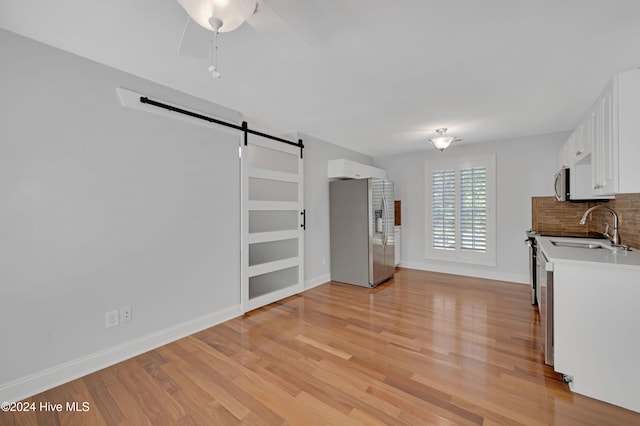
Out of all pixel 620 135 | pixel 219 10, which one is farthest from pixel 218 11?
pixel 620 135

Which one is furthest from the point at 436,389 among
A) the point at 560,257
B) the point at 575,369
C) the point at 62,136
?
the point at 62,136

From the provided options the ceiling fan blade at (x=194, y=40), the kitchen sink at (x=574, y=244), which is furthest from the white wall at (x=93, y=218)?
the kitchen sink at (x=574, y=244)

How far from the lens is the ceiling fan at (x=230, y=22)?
1.12 meters

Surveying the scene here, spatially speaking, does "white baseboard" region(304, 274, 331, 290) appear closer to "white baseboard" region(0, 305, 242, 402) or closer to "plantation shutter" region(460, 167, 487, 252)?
"white baseboard" region(0, 305, 242, 402)

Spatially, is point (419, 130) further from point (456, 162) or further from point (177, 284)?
point (177, 284)

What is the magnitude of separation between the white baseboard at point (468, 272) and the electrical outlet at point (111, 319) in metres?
4.78

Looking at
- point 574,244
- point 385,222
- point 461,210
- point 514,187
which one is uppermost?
point 514,187

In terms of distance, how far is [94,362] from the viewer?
2.06 metres

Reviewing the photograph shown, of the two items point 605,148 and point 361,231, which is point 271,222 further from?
point 605,148

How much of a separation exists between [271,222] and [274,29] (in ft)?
8.40

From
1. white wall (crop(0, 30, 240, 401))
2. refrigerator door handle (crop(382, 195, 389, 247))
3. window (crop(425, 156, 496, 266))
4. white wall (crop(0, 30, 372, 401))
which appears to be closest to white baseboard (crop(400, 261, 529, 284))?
window (crop(425, 156, 496, 266))

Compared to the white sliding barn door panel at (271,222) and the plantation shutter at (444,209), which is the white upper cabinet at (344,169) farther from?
the plantation shutter at (444,209)

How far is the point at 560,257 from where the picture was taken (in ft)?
6.30

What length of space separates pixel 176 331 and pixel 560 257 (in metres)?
3.33
